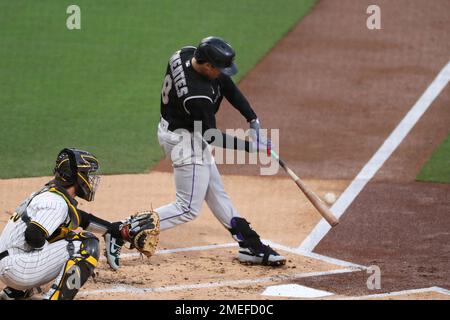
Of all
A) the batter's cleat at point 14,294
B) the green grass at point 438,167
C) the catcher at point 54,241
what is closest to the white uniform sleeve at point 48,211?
the catcher at point 54,241

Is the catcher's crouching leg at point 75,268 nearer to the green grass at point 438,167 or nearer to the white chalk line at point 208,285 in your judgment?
the white chalk line at point 208,285

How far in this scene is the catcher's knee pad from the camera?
7.17m

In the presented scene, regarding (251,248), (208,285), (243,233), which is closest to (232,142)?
(243,233)

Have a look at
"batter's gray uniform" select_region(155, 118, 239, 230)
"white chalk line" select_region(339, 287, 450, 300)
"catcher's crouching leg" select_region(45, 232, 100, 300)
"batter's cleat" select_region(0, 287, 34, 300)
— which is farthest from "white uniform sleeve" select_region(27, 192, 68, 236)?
"white chalk line" select_region(339, 287, 450, 300)

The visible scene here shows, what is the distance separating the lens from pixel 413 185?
936cm

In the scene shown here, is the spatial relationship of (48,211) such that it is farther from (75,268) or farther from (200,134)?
(200,134)

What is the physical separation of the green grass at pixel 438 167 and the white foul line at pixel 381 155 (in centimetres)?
48

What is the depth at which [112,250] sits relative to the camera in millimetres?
6648

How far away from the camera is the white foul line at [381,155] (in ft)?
26.3

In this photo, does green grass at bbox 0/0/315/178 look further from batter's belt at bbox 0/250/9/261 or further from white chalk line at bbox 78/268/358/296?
batter's belt at bbox 0/250/9/261

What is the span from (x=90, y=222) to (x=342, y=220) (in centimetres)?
278

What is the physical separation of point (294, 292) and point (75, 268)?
171cm

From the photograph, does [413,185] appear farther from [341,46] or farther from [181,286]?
[341,46]
